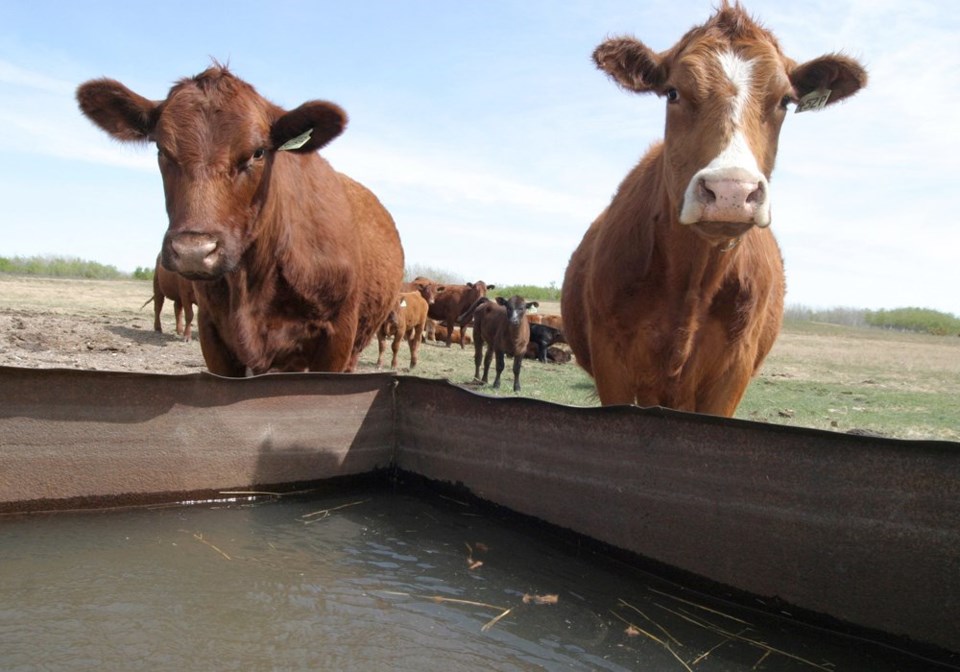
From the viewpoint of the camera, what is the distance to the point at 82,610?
112 inches

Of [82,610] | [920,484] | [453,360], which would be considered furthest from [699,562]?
[453,360]

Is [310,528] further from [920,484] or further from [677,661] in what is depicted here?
[920,484]

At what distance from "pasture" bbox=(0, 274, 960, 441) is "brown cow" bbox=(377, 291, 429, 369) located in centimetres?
46

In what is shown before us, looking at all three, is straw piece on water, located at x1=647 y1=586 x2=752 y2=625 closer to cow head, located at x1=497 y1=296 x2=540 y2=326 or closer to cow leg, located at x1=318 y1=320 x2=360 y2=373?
cow leg, located at x1=318 y1=320 x2=360 y2=373

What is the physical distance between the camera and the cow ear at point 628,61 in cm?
427

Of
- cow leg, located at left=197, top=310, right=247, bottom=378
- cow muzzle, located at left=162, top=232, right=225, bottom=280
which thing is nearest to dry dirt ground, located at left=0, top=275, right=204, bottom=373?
cow leg, located at left=197, top=310, right=247, bottom=378

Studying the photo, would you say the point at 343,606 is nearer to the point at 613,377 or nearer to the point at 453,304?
the point at 613,377

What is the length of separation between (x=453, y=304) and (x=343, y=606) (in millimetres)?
25084

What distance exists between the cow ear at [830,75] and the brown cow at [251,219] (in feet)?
8.85

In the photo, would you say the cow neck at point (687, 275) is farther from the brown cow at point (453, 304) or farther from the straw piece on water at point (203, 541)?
the brown cow at point (453, 304)

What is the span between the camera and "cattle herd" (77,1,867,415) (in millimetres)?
3705

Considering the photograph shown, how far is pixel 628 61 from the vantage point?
14.1 ft

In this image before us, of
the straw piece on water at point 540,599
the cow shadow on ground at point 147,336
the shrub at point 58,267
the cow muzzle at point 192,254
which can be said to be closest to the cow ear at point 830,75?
the straw piece on water at point 540,599

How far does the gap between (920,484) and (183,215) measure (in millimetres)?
3614
